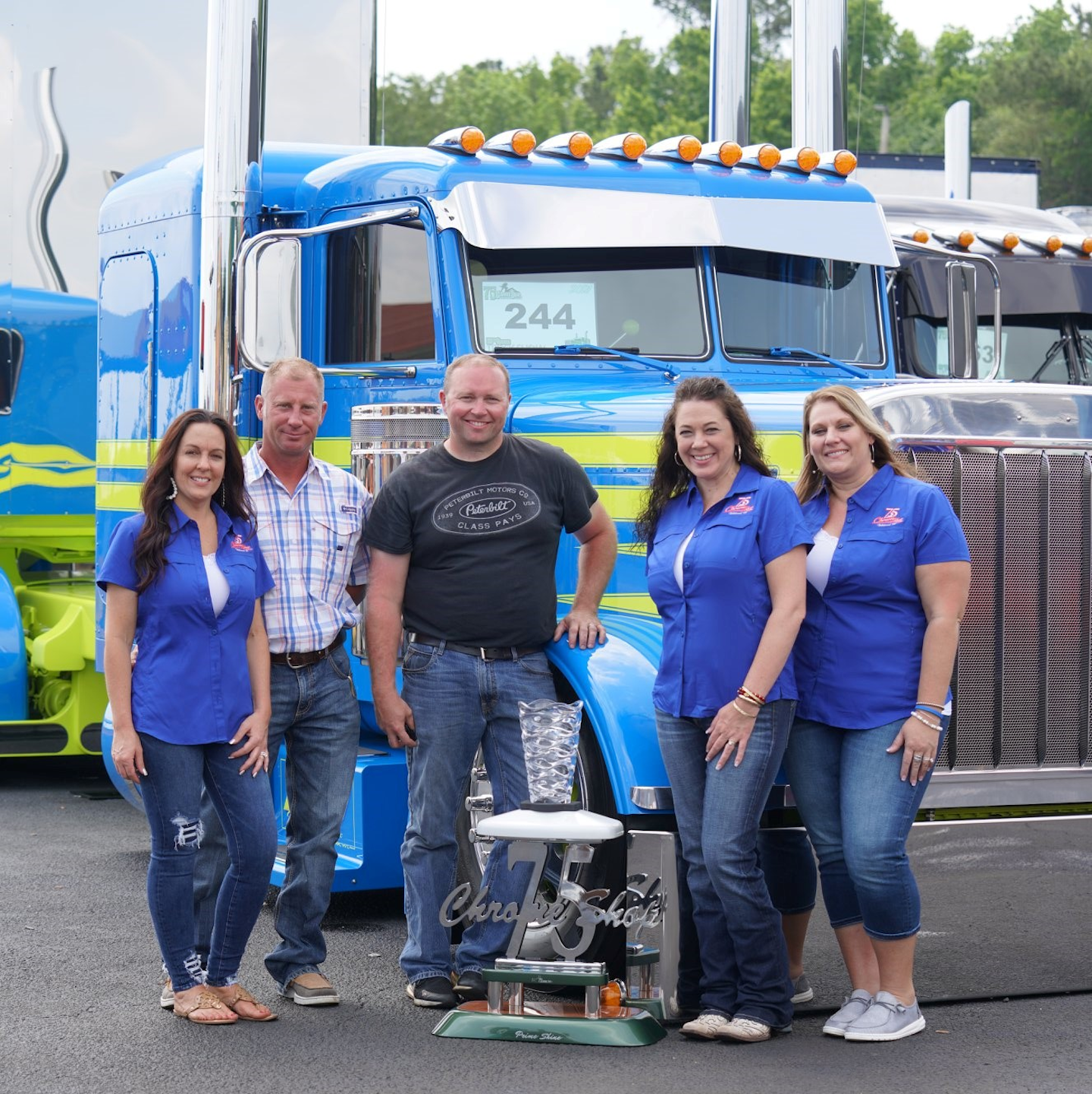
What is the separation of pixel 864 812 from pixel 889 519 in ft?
2.57

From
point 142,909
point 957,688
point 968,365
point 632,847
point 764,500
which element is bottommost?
point 142,909

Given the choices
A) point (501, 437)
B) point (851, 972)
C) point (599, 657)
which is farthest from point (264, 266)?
point (851, 972)

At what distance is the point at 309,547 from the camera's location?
5.18 meters

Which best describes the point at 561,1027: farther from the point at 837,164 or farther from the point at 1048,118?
the point at 1048,118

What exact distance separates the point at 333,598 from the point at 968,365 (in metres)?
3.26

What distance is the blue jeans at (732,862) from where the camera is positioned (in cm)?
473

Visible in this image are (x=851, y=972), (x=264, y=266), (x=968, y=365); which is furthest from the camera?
(x=968, y=365)

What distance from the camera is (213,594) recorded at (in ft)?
16.1

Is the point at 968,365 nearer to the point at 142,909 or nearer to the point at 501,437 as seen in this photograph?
the point at 501,437

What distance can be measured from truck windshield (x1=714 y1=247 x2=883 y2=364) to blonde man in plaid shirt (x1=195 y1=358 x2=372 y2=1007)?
178cm

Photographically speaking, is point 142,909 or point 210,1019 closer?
point 210,1019

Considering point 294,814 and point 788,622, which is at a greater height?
point 788,622

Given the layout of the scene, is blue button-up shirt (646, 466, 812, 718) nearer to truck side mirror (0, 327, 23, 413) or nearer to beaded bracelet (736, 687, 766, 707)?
beaded bracelet (736, 687, 766, 707)

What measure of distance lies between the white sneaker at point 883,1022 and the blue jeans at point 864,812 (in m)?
0.21
